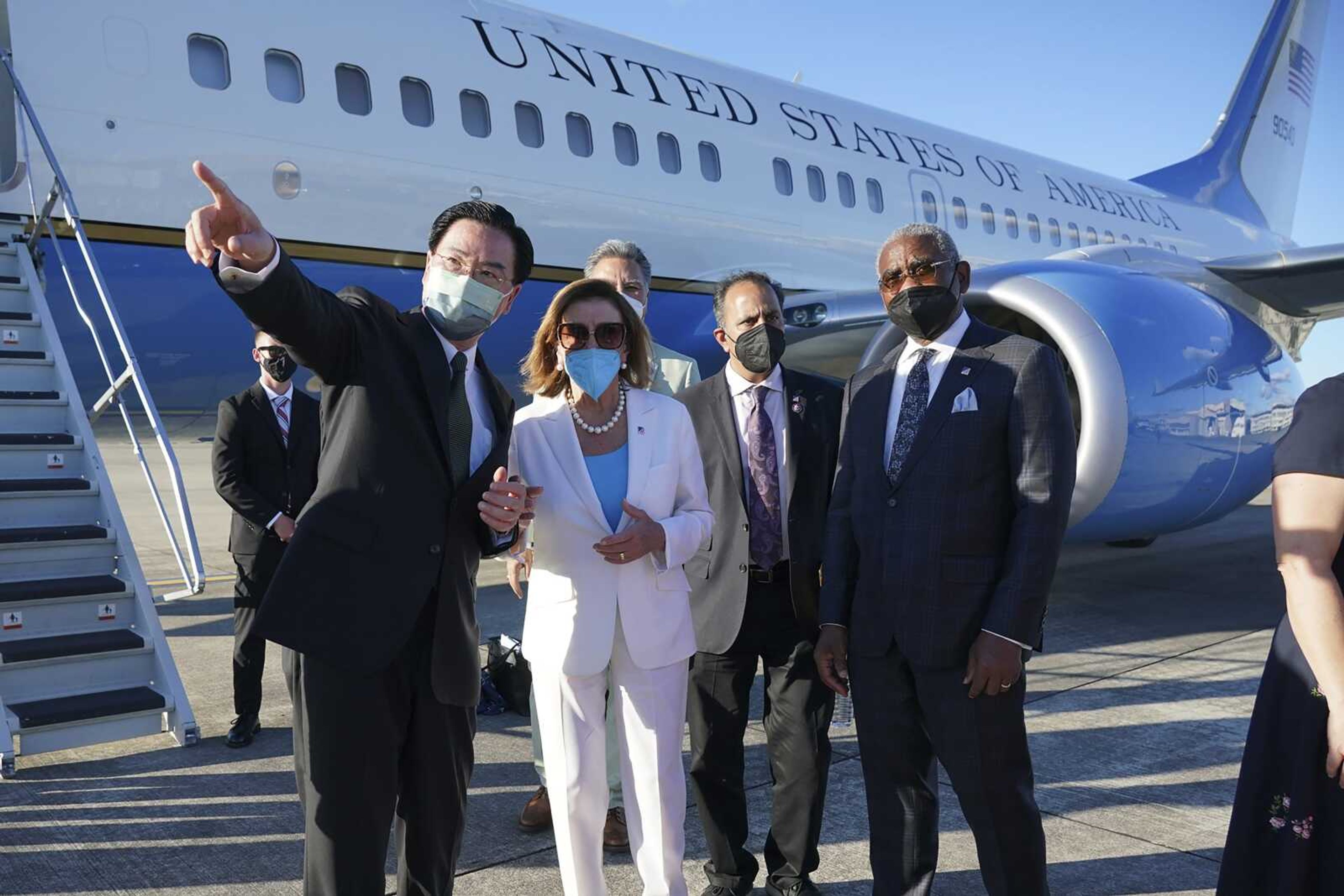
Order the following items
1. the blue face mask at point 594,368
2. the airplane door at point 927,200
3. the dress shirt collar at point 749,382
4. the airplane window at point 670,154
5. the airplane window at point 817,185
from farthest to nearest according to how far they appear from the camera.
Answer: the airplane door at point 927,200, the airplane window at point 817,185, the airplane window at point 670,154, the dress shirt collar at point 749,382, the blue face mask at point 594,368

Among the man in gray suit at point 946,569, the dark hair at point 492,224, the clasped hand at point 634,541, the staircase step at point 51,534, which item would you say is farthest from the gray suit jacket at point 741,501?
the staircase step at point 51,534

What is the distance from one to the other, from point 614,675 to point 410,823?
0.52 metres

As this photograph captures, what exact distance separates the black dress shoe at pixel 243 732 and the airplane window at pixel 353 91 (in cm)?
311

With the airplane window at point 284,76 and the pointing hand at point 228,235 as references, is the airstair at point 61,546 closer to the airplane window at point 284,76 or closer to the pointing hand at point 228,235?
the airplane window at point 284,76

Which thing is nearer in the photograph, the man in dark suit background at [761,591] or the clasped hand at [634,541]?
the clasped hand at [634,541]

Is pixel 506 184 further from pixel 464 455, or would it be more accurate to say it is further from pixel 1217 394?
pixel 464 455

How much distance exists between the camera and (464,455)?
1.95 meters

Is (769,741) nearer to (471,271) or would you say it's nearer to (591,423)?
(591,423)

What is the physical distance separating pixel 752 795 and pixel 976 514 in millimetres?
1504

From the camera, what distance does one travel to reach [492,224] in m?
1.98

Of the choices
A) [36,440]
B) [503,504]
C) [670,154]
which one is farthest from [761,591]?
[670,154]

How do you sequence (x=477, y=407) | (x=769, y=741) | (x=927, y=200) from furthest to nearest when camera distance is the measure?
(x=927, y=200)
(x=769, y=741)
(x=477, y=407)

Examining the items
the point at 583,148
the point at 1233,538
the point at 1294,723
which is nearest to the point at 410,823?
the point at 1294,723

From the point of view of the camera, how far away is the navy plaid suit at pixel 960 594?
7.13 feet
